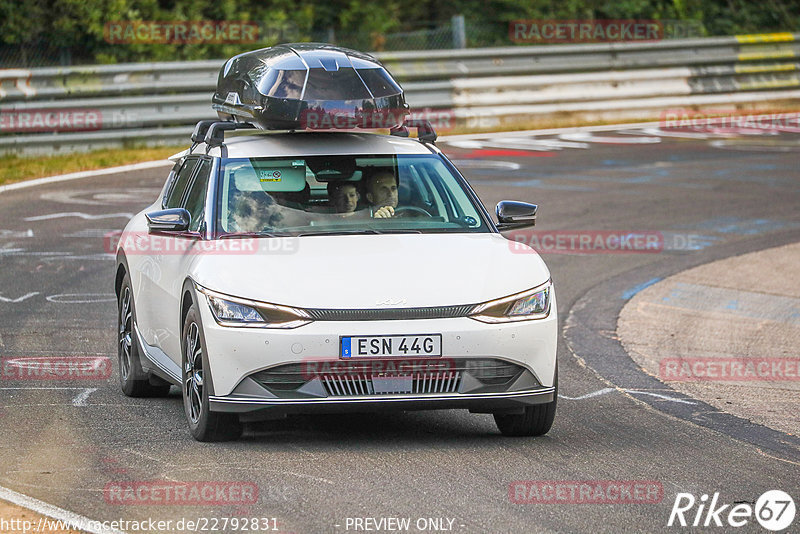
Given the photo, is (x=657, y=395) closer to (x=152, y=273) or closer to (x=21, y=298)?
(x=152, y=273)

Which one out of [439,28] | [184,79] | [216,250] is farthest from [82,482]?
[439,28]

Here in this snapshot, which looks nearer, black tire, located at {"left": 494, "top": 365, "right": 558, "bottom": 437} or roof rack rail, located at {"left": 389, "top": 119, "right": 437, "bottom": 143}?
black tire, located at {"left": 494, "top": 365, "right": 558, "bottom": 437}

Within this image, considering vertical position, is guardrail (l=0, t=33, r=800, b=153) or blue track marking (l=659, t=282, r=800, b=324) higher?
guardrail (l=0, t=33, r=800, b=153)

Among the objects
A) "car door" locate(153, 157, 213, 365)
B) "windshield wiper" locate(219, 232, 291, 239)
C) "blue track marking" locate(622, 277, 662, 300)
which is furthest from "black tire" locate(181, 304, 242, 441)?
"blue track marking" locate(622, 277, 662, 300)

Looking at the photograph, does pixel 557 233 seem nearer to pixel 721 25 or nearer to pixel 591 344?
pixel 591 344

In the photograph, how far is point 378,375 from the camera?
691cm

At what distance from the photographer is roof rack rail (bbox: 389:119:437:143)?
9.02m

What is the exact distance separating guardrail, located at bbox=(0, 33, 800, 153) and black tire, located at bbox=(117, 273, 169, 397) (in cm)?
1213

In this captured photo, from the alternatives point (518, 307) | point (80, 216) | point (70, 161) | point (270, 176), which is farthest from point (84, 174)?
point (518, 307)

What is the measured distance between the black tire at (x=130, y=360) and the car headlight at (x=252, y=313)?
1.75 m
